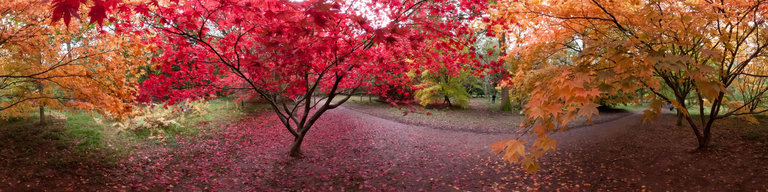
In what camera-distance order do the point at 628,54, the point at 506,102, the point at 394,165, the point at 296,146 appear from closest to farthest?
the point at 628,54, the point at 394,165, the point at 296,146, the point at 506,102

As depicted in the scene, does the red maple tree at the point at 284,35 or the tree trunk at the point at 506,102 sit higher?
the red maple tree at the point at 284,35

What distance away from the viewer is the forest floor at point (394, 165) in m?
4.60

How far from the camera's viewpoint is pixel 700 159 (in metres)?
5.14

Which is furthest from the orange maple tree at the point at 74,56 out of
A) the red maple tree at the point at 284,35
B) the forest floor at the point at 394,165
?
the forest floor at the point at 394,165

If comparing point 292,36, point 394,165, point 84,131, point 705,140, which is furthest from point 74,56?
point 705,140

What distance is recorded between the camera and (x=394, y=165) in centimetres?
642

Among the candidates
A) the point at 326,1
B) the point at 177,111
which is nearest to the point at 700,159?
the point at 326,1

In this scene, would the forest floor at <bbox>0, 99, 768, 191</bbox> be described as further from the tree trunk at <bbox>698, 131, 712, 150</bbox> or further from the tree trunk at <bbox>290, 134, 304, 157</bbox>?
the tree trunk at <bbox>290, 134, 304, 157</bbox>

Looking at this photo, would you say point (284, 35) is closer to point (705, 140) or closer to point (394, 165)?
point (394, 165)

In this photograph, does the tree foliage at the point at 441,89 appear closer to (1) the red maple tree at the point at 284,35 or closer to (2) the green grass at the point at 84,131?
(1) the red maple tree at the point at 284,35

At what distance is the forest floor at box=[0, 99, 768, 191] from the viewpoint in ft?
15.1

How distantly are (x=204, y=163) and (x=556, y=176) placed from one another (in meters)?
6.52

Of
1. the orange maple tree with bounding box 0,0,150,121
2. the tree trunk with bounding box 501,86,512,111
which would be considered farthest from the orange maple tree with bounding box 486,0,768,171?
the tree trunk with bounding box 501,86,512,111

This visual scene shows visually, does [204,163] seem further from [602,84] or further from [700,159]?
[700,159]
